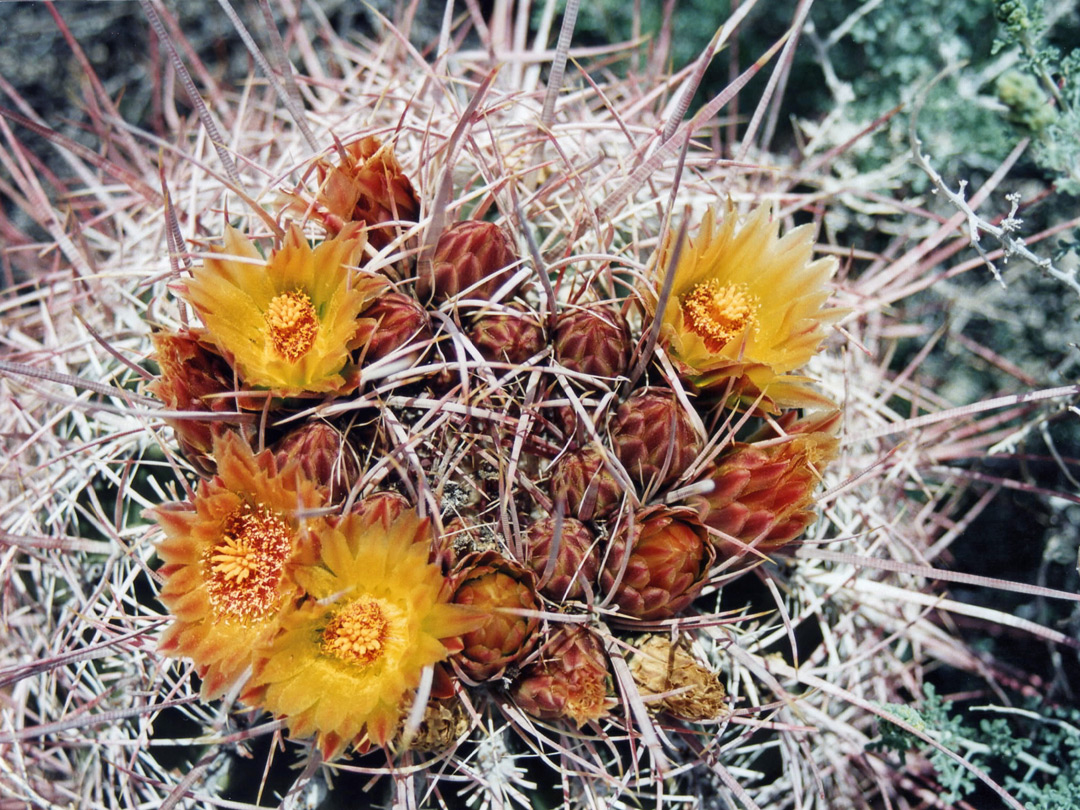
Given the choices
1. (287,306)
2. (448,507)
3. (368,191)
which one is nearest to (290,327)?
(287,306)

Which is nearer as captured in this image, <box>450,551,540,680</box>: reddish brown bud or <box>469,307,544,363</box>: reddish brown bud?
<box>450,551,540,680</box>: reddish brown bud

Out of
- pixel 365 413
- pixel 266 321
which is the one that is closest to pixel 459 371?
pixel 365 413

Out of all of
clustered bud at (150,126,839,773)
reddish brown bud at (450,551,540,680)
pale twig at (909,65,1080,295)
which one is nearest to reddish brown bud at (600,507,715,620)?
clustered bud at (150,126,839,773)

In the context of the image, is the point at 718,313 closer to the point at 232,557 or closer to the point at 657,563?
the point at 657,563

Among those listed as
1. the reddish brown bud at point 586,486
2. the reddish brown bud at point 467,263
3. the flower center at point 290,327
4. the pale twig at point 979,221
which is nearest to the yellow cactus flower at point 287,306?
the flower center at point 290,327

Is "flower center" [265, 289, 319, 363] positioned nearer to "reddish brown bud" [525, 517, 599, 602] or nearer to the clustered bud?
the clustered bud
